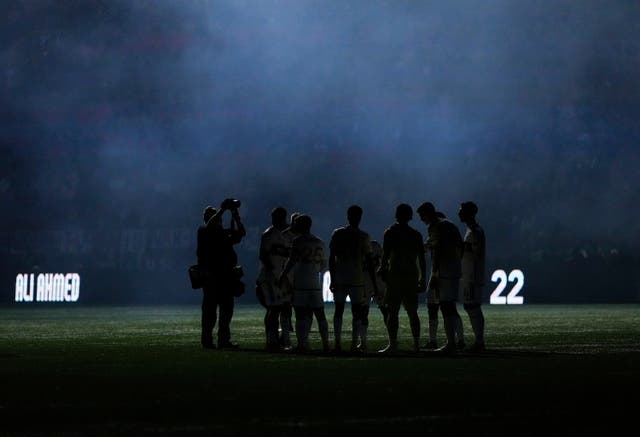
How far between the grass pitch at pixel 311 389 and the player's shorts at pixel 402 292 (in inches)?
25.9

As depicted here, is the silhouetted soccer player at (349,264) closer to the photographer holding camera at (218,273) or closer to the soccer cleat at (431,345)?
the soccer cleat at (431,345)

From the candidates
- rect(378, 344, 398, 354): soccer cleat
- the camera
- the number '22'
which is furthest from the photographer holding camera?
the number '22'

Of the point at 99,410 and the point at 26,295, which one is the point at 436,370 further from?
the point at 26,295

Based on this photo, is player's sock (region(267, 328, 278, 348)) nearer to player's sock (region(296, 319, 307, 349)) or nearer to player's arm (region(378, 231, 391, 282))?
A: player's sock (region(296, 319, 307, 349))

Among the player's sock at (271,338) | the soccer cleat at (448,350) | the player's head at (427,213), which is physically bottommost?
the soccer cleat at (448,350)

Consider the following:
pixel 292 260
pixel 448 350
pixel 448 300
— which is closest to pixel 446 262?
pixel 448 300

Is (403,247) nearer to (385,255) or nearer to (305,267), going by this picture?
(385,255)

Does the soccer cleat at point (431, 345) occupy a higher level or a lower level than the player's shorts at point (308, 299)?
lower

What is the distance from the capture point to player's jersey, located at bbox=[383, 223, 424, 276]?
15.8m

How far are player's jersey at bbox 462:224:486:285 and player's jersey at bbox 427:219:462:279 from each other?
0.27 m

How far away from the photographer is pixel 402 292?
51.9 feet

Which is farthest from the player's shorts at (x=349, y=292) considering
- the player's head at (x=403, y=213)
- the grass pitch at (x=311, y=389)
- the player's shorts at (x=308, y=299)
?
the player's head at (x=403, y=213)

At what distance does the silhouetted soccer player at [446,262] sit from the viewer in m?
16.0

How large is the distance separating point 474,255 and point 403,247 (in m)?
1.11
